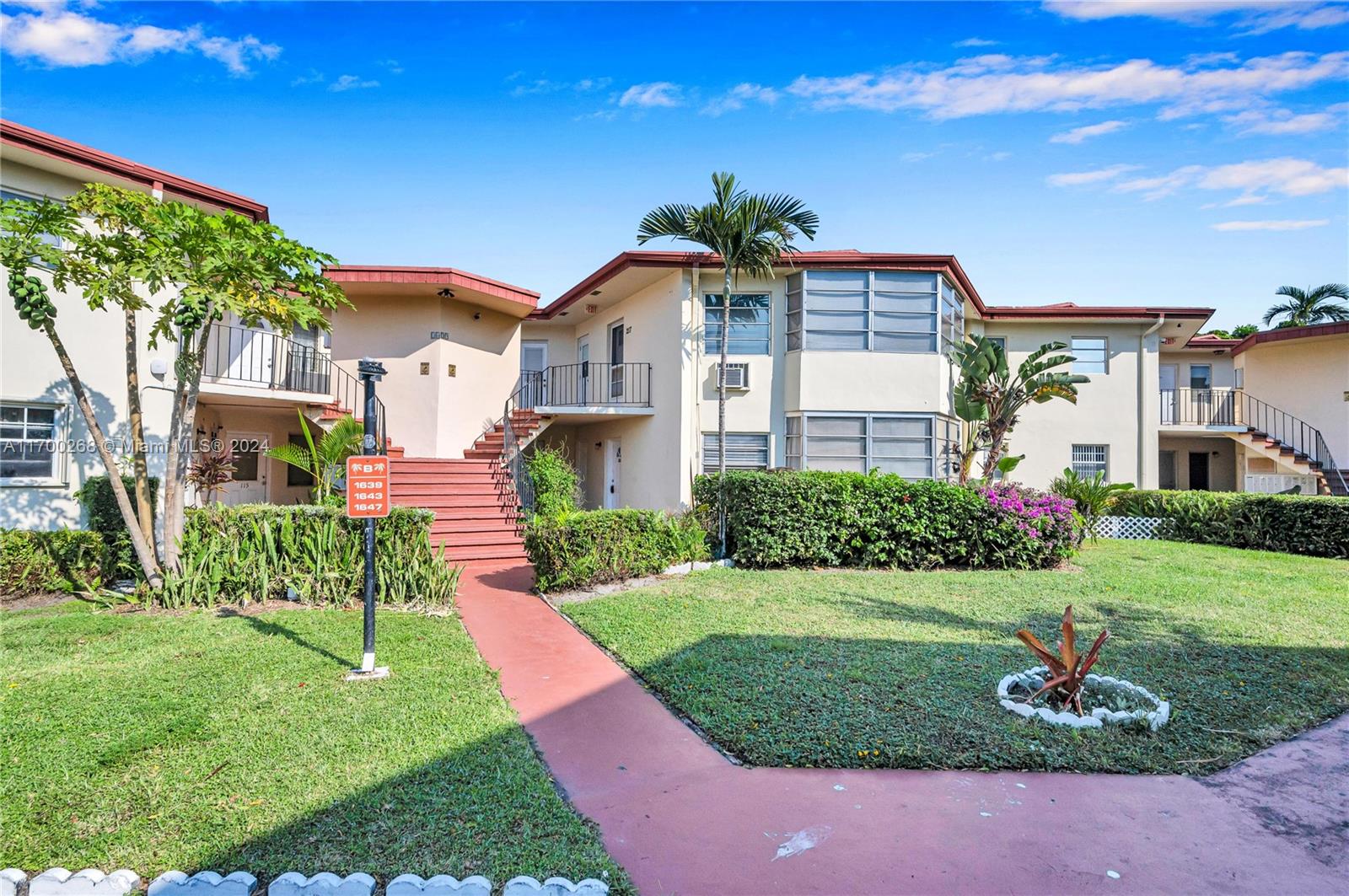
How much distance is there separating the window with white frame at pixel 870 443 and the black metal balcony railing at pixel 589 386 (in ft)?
13.1

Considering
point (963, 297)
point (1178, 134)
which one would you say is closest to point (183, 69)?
point (1178, 134)

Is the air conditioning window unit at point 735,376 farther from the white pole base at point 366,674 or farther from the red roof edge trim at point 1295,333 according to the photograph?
the red roof edge trim at point 1295,333

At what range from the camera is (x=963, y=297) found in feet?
55.7

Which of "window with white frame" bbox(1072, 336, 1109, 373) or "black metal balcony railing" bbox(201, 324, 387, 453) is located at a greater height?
"window with white frame" bbox(1072, 336, 1109, 373)

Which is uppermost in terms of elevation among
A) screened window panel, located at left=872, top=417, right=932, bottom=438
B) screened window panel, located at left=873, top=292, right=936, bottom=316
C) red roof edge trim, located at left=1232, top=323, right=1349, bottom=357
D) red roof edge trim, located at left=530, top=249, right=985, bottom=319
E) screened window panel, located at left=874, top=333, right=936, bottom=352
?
red roof edge trim, located at left=530, top=249, right=985, bottom=319

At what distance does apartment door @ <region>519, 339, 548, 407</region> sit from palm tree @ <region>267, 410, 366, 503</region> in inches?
203

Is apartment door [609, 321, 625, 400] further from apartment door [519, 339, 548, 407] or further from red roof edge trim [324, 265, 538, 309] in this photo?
red roof edge trim [324, 265, 538, 309]

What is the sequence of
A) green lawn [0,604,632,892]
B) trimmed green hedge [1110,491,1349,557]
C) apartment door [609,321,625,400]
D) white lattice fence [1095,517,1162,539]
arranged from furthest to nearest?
apartment door [609,321,625,400]
white lattice fence [1095,517,1162,539]
trimmed green hedge [1110,491,1349,557]
green lawn [0,604,632,892]

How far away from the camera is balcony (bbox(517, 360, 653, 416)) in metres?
15.9

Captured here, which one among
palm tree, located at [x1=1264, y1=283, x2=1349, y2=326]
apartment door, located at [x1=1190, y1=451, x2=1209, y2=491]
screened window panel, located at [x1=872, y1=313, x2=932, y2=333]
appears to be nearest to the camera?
screened window panel, located at [x1=872, y1=313, x2=932, y2=333]

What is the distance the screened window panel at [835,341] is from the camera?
Answer: 48.8ft

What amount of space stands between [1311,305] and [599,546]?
3690 centimetres

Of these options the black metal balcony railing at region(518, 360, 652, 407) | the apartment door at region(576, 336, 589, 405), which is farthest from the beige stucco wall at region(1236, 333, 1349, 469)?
the apartment door at region(576, 336, 589, 405)

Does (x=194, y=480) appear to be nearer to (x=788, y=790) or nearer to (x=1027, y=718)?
(x=788, y=790)
